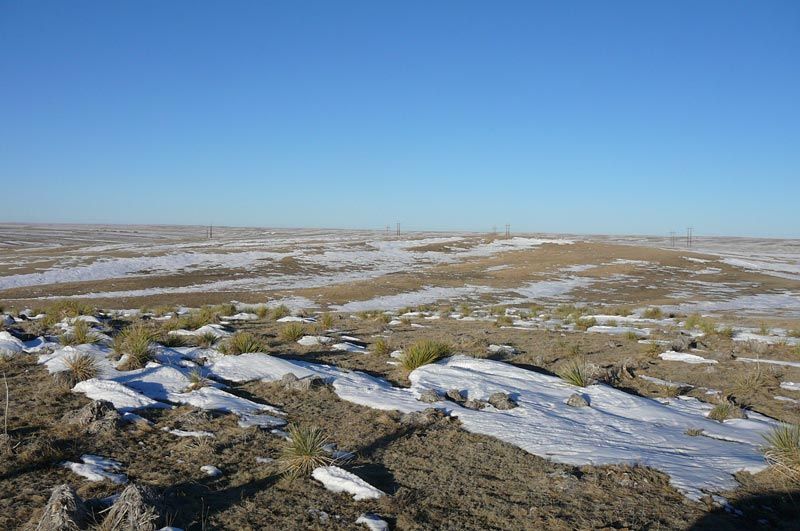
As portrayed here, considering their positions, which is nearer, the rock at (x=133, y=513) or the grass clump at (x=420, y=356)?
the rock at (x=133, y=513)

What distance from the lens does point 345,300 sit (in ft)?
89.2

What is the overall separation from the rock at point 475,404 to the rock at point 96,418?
4206 millimetres

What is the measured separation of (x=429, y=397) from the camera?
7.42 m

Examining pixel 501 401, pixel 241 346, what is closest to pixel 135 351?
pixel 241 346

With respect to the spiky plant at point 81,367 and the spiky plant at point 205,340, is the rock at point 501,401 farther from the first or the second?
the spiky plant at point 205,340

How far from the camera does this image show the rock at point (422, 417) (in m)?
6.49

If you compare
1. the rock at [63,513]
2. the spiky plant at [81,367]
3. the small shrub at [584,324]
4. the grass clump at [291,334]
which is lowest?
the small shrub at [584,324]

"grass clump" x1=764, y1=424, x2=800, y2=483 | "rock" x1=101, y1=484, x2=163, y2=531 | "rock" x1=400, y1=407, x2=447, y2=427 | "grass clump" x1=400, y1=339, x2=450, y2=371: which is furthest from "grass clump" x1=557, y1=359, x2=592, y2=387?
"rock" x1=101, y1=484, x2=163, y2=531

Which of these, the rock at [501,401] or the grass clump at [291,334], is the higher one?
the rock at [501,401]

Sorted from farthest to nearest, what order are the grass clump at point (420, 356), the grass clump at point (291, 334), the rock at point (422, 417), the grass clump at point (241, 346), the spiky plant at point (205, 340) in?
the grass clump at point (291, 334)
the spiky plant at point (205, 340)
the grass clump at point (241, 346)
the grass clump at point (420, 356)
the rock at point (422, 417)

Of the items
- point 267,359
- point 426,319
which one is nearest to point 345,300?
point 426,319

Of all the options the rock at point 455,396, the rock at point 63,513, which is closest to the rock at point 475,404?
the rock at point 455,396

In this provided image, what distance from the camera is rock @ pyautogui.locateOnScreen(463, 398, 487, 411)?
7246 mm

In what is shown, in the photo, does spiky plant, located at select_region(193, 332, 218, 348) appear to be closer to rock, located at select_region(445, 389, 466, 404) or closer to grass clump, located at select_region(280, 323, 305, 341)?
grass clump, located at select_region(280, 323, 305, 341)
